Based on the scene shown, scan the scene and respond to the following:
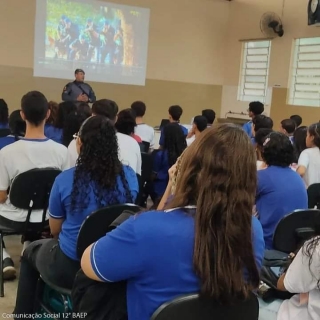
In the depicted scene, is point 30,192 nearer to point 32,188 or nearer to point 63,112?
point 32,188

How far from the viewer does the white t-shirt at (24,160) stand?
2.53 m

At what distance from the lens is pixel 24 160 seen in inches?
101

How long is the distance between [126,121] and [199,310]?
2657 mm

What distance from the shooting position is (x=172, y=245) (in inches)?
44.9

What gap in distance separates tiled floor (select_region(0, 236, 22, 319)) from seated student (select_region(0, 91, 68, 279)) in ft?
0.36

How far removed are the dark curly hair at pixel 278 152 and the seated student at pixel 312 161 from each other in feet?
2.39

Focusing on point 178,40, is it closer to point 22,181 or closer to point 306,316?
point 22,181

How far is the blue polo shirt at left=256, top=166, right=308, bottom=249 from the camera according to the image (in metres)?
2.45

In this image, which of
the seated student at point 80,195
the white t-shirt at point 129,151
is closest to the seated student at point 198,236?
the seated student at point 80,195

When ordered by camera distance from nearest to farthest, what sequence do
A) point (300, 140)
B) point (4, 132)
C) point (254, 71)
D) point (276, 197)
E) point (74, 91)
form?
point (276, 197)
point (4, 132)
point (300, 140)
point (74, 91)
point (254, 71)

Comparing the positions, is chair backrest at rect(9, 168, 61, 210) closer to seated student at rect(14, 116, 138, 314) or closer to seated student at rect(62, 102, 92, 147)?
seated student at rect(14, 116, 138, 314)

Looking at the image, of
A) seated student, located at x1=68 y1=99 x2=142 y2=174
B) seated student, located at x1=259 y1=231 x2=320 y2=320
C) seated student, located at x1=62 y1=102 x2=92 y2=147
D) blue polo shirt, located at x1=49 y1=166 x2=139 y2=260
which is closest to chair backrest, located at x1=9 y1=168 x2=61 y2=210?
seated student, located at x1=68 y1=99 x2=142 y2=174

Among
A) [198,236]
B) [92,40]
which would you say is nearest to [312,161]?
[198,236]

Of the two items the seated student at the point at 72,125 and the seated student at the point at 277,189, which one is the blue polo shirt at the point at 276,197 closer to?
the seated student at the point at 277,189
